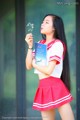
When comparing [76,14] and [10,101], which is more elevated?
[76,14]

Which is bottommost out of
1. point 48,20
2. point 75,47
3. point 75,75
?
point 75,75

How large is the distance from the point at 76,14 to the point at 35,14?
1.81 feet

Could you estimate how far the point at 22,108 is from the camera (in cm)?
588

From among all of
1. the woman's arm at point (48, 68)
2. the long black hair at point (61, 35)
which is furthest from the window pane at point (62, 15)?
the woman's arm at point (48, 68)

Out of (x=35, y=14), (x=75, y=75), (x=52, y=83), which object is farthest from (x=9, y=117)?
(x=52, y=83)

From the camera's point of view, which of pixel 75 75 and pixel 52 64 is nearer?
pixel 52 64

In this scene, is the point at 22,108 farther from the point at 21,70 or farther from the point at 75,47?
the point at 75,47

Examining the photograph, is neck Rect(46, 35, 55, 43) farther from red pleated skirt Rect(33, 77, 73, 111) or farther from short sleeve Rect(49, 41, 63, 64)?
red pleated skirt Rect(33, 77, 73, 111)

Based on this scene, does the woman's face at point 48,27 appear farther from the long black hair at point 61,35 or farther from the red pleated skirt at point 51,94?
the red pleated skirt at point 51,94

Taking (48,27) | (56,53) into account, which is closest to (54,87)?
(56,53)

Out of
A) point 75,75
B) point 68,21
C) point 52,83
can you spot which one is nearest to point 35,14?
point 68,21

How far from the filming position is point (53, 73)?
4.22 meters

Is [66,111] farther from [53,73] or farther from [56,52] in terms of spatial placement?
[56,52]

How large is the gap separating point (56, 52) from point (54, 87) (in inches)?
13.5
